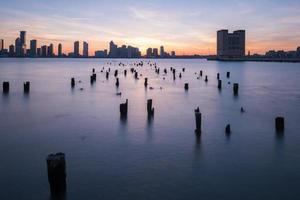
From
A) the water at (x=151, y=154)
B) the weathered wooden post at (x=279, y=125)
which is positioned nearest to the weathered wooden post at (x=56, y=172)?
the water at (x=151, y=154)

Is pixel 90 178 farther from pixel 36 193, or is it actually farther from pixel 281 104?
pixel 281 104

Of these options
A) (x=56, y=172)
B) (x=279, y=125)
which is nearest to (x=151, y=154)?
(x=56, y=172)

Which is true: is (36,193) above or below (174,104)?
below

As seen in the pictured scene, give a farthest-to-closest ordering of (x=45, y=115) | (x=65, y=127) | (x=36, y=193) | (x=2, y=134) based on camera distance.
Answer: (x=45, y=115) < (x=65, y=127) < (x=2, y=134) < (x=36, y=193)

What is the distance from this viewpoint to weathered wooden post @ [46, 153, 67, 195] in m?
13.4

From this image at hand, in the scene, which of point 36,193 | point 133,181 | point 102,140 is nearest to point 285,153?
point 133,181

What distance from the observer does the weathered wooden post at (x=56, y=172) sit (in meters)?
13.4

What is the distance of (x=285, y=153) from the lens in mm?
20078

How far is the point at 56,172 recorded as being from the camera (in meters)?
13.6

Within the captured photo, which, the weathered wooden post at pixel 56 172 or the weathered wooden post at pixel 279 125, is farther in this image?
the weathered wooden post at pixel 279 125

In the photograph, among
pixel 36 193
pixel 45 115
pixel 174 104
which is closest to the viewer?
pixel 36 193

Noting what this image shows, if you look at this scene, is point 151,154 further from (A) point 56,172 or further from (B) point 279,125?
(B) point 279,125

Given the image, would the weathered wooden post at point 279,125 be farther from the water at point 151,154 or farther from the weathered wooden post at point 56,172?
the weathered wooden post at point 56,172

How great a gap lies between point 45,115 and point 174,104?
14218mm
